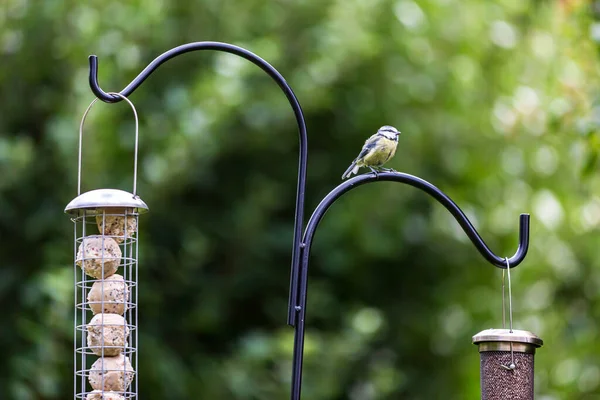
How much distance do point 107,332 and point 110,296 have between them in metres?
0.10

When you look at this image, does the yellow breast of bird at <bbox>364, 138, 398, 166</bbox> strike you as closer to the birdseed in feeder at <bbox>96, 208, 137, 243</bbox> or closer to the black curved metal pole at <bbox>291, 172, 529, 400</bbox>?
the black curved metal pole at <bbox>291, 172, 529, 400</bbox>

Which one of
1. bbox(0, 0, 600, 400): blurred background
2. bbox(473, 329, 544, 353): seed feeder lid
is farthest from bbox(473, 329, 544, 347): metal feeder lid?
bbox(0, 0, 600, 400): blurred background

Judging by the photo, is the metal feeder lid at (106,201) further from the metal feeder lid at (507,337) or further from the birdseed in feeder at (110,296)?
the metal feeder lid at (507,337)

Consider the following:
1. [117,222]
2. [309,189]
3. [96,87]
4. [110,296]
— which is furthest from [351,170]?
[309,189]

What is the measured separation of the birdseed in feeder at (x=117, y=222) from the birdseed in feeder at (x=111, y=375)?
0.35m

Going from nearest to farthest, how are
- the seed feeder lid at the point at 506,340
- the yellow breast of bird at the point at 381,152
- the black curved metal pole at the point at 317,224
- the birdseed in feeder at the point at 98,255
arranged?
the black curved metal pole at the point at 317,224 → the seed feeder lid at the point at 506,340 → the birdseed in feeder at the point at 98,255 → the yellow breast of bird at the point at 381,152

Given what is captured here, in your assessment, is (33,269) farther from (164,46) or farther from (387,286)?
(387,286)

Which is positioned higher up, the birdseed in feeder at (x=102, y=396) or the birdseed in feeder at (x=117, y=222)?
the birdseed in feeder at (x=117, y=222)

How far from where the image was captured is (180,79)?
7.01 meters

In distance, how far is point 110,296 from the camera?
9.09 ft

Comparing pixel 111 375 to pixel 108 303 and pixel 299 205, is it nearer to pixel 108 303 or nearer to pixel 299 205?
pixel 108 303

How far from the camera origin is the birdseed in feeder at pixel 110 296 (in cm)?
277

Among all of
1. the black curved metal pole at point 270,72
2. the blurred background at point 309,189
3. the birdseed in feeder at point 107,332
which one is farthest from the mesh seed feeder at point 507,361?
the blurred background at point 309,189

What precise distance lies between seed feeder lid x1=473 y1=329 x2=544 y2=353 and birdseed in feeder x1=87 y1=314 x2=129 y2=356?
0.97 m
